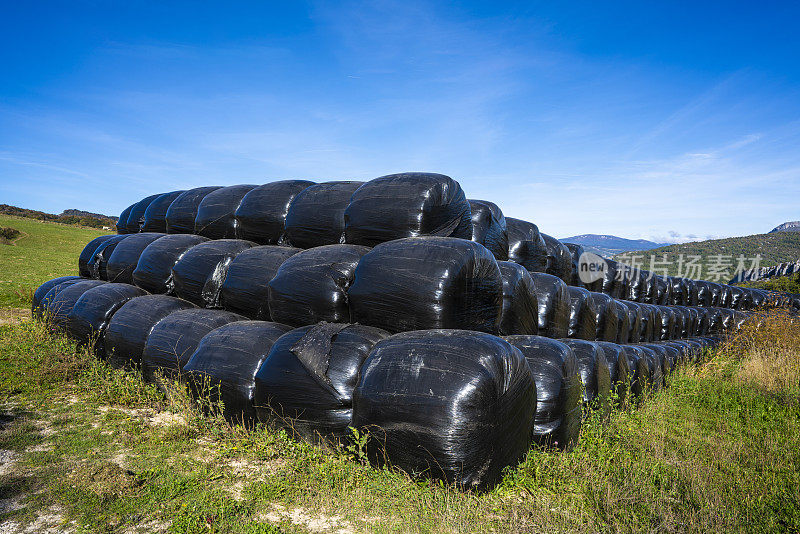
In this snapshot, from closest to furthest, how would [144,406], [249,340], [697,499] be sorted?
[697,499]
[249,340]
[144,406]

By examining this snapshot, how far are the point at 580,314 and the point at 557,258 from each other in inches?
99.1

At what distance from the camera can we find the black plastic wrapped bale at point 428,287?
3.42m

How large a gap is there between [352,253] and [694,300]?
44.2 ft

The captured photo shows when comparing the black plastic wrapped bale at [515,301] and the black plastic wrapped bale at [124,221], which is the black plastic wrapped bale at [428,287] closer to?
the black plastic wrapped bale at [515,301]

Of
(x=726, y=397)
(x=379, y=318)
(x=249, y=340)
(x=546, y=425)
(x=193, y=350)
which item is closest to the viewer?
(x=546, y=425)

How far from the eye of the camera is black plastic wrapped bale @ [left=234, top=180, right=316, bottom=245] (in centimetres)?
550

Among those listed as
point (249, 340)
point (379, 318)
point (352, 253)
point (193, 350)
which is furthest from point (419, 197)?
point (193, 350)

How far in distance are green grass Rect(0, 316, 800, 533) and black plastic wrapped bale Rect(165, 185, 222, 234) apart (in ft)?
9.05

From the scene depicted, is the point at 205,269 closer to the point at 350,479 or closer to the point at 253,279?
the point at 253,279

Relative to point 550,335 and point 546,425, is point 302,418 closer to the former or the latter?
point 546,425

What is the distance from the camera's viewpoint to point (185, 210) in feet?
22.1

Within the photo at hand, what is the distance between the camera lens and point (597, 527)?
243 centimetres

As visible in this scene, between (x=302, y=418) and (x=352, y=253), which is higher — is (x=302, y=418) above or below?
below

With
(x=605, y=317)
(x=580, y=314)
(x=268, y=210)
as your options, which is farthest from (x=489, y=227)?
(x=268, y=210)
